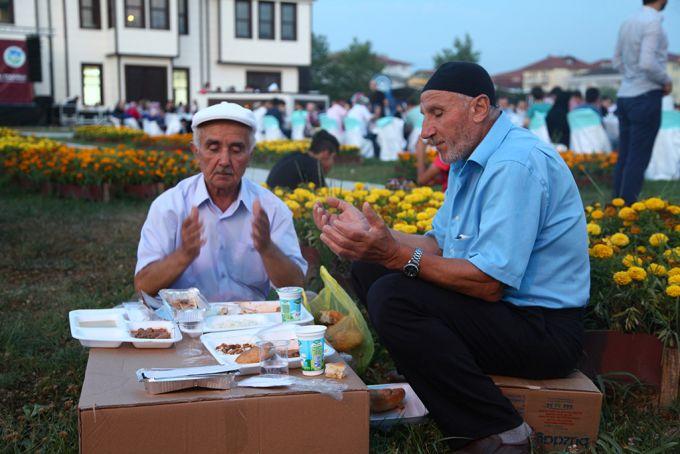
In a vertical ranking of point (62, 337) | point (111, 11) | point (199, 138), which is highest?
point (111, 11)

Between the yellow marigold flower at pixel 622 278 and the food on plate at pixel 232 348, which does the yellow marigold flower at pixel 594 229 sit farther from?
the food on plate at pixel 232 348

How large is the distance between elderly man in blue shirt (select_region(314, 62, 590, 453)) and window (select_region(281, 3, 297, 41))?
3545 centimetres

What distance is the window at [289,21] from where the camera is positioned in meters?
37.2

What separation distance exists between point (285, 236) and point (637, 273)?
1.59 m

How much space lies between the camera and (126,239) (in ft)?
24.2

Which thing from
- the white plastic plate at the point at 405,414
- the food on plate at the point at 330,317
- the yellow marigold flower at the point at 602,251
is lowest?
the white plastic plate at the point at 405,414

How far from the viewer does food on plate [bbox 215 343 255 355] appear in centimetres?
273

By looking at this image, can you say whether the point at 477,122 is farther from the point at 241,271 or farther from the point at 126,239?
the point at 126,239

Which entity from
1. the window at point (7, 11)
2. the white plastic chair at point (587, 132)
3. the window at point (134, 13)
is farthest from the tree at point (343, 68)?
the white plastic chair at point (587, 132)

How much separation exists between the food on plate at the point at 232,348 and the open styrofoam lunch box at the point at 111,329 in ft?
0.59

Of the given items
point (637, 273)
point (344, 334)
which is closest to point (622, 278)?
point (637, 273)

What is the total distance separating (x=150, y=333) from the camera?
9.41 feet

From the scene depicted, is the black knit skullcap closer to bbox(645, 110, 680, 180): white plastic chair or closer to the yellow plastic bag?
the yellow plastic bag

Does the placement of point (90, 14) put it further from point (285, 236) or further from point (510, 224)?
point (510, 224)
